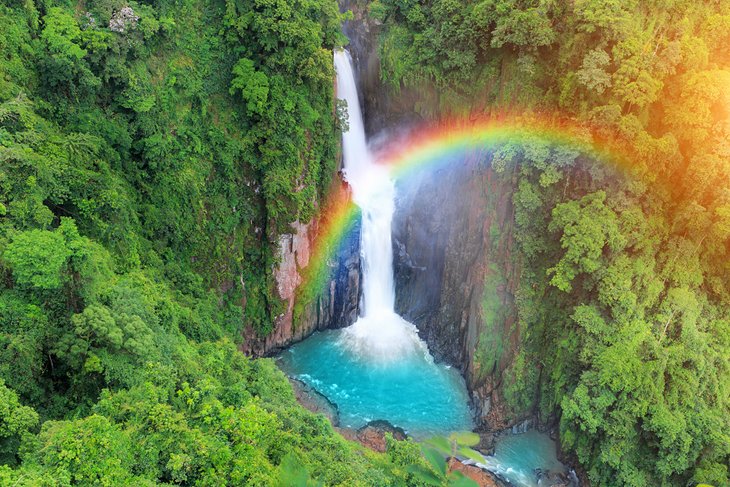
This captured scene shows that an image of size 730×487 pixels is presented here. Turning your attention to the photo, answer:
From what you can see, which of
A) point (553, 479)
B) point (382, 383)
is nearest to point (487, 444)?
point (553, 479)

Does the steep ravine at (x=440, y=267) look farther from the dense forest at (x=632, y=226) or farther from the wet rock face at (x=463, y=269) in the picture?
the dense forest at (x=632, y=226)

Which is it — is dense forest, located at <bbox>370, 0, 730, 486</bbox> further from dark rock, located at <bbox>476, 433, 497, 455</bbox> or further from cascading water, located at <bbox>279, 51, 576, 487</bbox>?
dark rock, located at <bbox>476, 433, 497, 455</bbox>

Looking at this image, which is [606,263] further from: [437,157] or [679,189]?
[437,157]

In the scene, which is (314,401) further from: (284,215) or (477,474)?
(284,215)

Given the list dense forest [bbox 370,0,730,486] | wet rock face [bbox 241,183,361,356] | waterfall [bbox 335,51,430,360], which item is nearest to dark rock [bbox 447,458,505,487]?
dense forest [bbox 370,0,730,486]

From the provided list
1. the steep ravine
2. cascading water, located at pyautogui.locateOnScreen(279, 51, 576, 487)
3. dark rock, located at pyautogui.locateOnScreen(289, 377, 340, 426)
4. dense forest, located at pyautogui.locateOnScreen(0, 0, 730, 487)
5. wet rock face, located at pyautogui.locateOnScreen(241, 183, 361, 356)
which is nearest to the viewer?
dense forest, located at pyautogui.locateOnScreen(0, 0, 730, 487)

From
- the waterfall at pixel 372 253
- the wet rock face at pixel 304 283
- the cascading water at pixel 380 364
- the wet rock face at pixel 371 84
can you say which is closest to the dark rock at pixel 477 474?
the cascading water at pixel 380 364

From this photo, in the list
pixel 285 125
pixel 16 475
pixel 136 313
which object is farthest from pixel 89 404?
pixel 285 125
